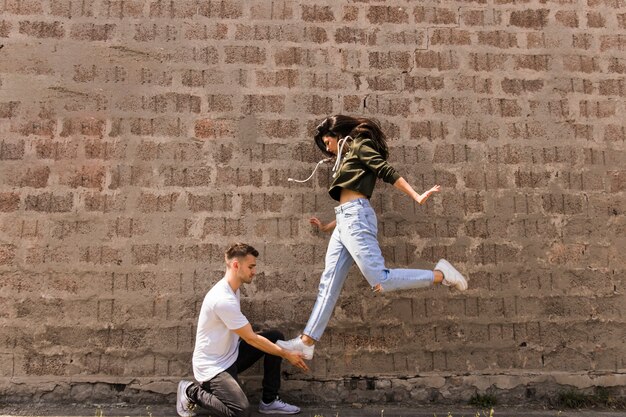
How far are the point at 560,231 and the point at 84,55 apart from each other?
4.06 m

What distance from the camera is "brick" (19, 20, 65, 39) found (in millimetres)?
4398

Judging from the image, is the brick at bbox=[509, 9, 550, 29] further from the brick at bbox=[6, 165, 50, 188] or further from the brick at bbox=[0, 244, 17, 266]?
the brick at bbox=[0, 244, 17, 266]

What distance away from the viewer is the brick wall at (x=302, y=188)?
4.18 m

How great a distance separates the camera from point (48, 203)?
13.9ft

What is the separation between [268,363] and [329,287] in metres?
0.71

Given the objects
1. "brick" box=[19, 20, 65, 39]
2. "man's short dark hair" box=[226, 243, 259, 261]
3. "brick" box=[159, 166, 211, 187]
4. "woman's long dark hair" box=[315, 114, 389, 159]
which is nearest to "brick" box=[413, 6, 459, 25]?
"woman's long dark hair" box=[315, 114, 389, 159]

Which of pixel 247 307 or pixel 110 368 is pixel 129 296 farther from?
pixel 247 307

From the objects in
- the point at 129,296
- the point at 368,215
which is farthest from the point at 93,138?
the point at 368,215

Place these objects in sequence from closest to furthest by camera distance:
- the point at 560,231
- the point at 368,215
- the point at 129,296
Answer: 1. the point at 368,215
2. the point at 129,296
3. the point at 560,231

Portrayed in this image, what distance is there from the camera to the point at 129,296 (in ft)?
13.7

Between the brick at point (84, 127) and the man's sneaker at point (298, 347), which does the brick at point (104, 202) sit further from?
the man's sneaker at point (298, 347)

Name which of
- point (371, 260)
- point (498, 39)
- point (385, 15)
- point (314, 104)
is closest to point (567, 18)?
point (498, 39)

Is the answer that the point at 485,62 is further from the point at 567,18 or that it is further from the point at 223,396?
the point at 223,396

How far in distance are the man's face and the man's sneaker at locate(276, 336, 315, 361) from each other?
510 mm
